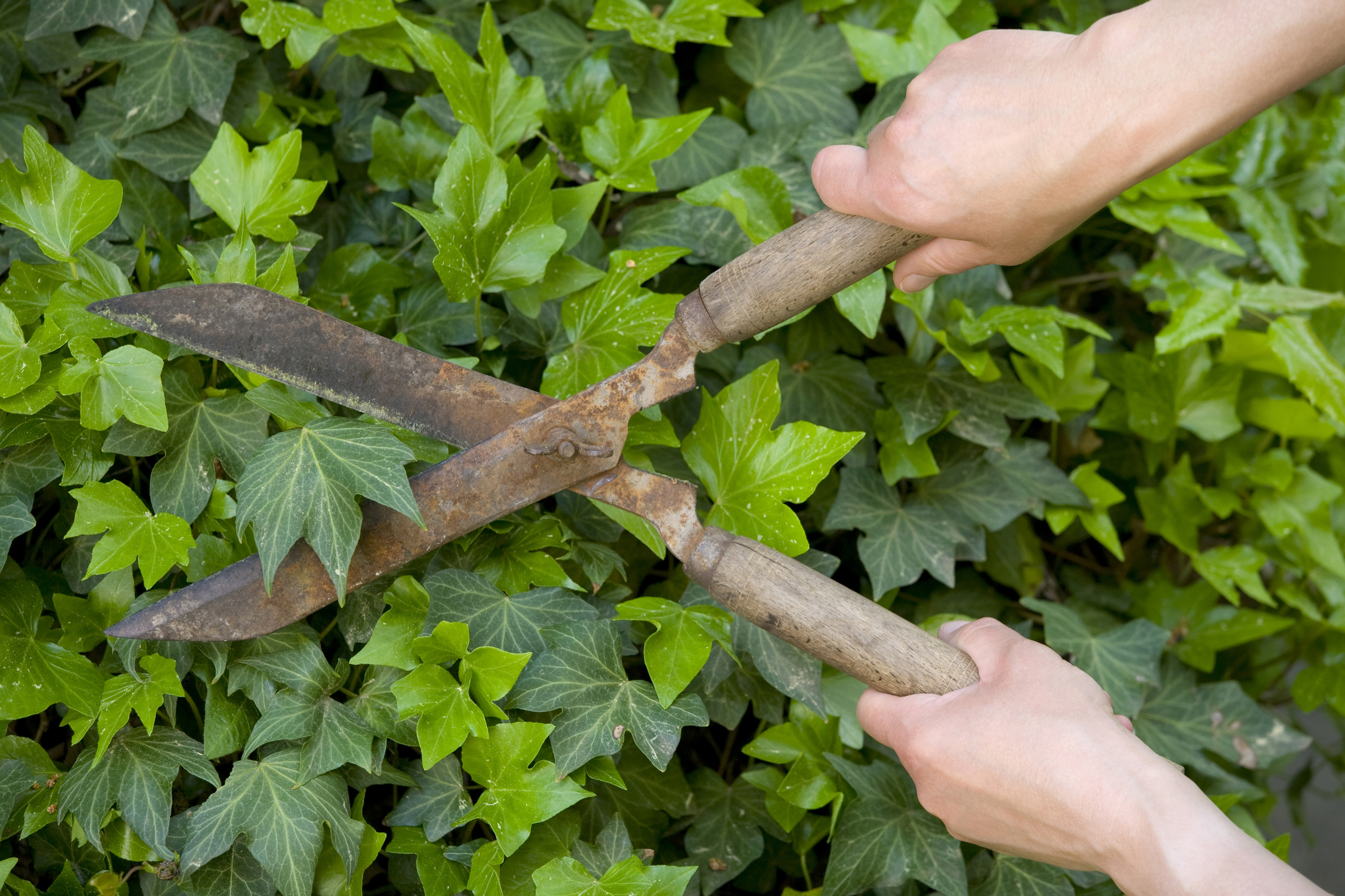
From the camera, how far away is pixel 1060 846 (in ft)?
1.83

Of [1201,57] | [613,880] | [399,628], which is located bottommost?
[613,880]

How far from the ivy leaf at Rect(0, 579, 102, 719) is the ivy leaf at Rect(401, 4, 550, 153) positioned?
0.43m

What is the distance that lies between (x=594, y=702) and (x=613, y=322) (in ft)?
0.98

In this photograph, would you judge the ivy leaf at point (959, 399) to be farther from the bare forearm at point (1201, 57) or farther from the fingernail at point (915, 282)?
the bare forearm at point (1201, 57)

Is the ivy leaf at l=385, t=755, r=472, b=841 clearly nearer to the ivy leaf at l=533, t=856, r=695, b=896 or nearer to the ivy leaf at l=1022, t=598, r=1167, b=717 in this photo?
the ivy leaf at l=533, t=856, r=695, b=896

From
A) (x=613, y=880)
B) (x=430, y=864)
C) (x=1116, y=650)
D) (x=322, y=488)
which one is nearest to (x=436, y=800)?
(x=430, y=864)

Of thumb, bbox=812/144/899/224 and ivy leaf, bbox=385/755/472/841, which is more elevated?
thumb, bbox=812/144/899/224

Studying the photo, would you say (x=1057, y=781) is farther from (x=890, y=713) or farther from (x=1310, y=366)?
(x=1310, y=366)

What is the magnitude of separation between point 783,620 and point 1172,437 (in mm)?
665

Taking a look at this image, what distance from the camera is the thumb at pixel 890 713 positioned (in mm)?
593

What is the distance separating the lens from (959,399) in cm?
87

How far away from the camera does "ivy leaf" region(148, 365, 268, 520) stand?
661 millimetres

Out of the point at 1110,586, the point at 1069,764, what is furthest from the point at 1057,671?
the point at 1110,586

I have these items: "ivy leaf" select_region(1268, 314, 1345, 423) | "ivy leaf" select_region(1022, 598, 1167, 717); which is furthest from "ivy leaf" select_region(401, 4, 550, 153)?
"ivy leaf" select_region(1268, 314, 1345, 423)
